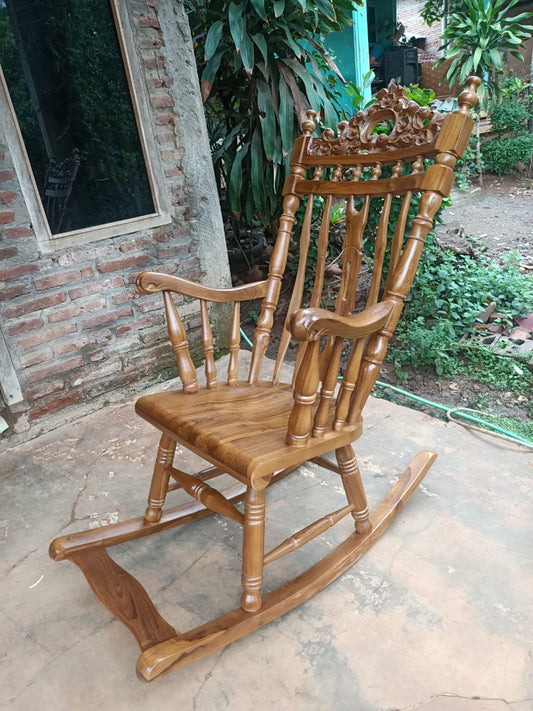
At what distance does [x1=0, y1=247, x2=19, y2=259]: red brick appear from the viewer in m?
2.07

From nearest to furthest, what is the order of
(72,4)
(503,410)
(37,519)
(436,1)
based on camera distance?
(37,519)
(72,4)
(503,410)
(436,1)

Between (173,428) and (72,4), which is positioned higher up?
(72,4)

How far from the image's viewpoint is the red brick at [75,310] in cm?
226

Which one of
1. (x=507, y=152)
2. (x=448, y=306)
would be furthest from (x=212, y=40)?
(x=507, y=152)

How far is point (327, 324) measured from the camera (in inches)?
43.3

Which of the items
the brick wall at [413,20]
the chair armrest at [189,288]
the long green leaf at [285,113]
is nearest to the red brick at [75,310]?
the chair armrest at [189,288]

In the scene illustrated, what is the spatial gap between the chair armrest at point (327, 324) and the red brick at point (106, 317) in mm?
1533

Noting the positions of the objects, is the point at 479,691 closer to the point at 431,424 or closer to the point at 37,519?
the point at 431,424

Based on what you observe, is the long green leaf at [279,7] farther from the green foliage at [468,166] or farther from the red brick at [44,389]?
the green foliage at [468,166]

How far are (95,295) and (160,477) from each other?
114cm

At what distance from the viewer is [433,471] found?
1875 mm

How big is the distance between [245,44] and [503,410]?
85.6 inches

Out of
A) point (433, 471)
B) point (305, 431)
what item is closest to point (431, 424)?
point (433, 471)

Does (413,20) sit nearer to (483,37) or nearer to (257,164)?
(483,37)
